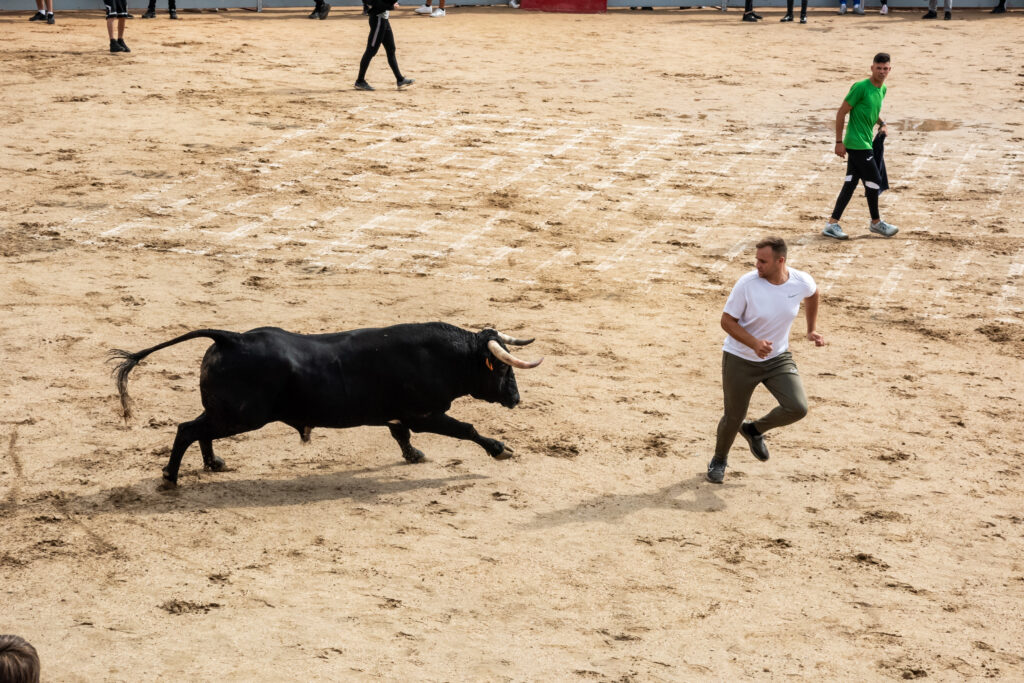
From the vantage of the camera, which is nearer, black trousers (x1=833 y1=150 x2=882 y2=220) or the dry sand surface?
the dry sand surface

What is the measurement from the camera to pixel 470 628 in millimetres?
6379

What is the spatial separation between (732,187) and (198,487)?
9131mm

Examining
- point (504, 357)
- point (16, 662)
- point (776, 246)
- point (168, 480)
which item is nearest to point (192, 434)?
point (168, 480)

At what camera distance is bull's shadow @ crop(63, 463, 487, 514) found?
757 cm

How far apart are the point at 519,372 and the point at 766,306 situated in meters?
2.78

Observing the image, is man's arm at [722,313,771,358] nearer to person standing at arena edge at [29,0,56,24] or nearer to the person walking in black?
person standing at arena edge at [29,0,56,24]

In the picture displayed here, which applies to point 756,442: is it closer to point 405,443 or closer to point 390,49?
point 405,443

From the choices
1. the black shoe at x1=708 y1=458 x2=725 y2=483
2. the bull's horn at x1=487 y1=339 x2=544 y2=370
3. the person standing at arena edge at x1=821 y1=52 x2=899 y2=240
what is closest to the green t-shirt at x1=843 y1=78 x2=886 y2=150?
the person standing at arena edge at x1=821 y1=52 x2=899 y2=240

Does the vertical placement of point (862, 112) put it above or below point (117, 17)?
below

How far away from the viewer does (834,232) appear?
13.4 meters

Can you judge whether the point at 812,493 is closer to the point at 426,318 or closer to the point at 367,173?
the point at 426,318

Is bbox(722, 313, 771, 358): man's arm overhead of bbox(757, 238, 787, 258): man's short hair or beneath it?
beneath

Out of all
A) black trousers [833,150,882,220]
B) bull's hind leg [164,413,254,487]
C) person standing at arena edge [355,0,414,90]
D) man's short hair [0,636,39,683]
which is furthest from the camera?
person standing at arena edge [355,0,414,90]

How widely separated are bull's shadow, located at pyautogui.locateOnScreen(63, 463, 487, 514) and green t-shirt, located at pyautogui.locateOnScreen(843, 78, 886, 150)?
23.7 feet
